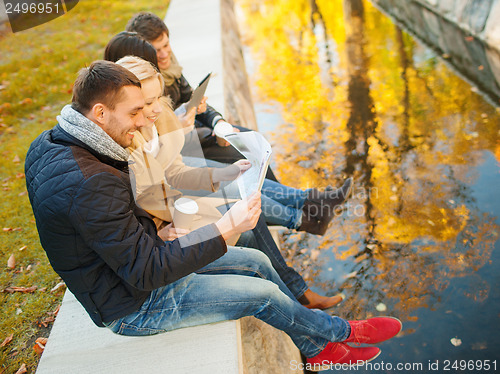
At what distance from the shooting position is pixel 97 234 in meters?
1.86

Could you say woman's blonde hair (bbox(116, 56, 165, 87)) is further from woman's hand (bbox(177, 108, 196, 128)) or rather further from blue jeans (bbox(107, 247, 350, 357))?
blue jeans (bbox(107, 247, 350, 357))

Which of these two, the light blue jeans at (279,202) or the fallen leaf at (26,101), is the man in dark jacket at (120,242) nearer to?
the light blue jeans at (279,202)

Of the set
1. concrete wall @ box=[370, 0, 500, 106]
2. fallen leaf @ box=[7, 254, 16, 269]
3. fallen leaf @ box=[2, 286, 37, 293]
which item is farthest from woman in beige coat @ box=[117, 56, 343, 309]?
concrete wall @ box=[370, 0, 500, 106]

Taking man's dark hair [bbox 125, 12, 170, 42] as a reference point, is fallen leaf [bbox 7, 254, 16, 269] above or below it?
below

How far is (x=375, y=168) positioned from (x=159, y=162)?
255 centimetres

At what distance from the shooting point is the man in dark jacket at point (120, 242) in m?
1.86

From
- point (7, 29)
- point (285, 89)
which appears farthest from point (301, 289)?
point (7, 29)

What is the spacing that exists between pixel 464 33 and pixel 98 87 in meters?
A: 7.55

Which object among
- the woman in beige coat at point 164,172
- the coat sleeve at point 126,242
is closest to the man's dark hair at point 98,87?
the coat sleeve at point 126,242

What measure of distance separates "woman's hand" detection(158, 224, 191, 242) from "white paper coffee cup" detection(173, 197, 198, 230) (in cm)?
6

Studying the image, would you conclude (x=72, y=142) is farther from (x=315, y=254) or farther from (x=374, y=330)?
(x=315, y=254)

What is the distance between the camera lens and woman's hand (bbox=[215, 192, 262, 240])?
222cm

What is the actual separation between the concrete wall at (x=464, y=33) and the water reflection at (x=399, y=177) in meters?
0.31

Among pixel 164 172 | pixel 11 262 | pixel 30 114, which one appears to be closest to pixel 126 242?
pixel 164 172
